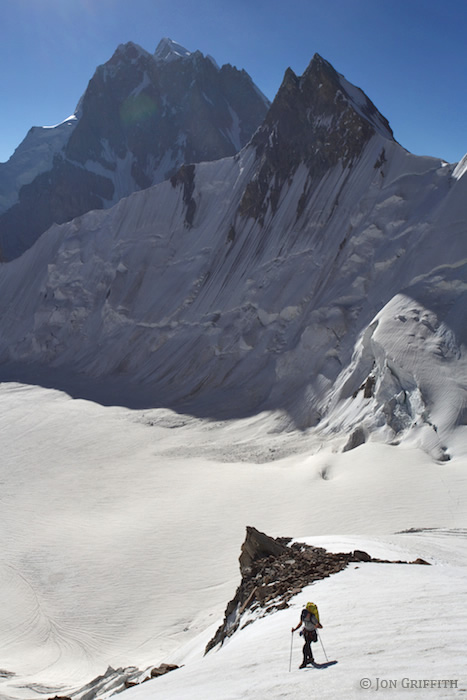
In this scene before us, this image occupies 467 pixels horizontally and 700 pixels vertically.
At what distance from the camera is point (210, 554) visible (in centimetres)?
1680

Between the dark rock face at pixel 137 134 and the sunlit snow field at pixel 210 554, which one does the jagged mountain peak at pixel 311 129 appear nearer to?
the sunlit snow field at pixel 210 554

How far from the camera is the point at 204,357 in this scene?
129ft

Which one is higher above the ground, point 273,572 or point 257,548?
point 273,572

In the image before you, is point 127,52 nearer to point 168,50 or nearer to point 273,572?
point 168,50

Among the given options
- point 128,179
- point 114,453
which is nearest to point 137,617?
point 114,453

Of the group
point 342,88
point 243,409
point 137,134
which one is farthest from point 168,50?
point 243,409

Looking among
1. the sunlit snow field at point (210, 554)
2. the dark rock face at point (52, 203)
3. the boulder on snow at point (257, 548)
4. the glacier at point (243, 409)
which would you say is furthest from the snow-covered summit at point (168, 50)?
the boulder on snow at point (257, 548)

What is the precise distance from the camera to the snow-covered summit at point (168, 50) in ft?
339

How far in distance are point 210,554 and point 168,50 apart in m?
109

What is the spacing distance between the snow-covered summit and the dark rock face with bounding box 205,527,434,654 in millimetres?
106251

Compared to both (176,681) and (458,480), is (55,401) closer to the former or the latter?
(458,480)

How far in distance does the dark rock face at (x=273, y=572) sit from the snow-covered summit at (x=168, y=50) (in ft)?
349

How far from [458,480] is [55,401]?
28.3 metres

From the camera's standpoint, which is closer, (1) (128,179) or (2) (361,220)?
(2) (361,220)
